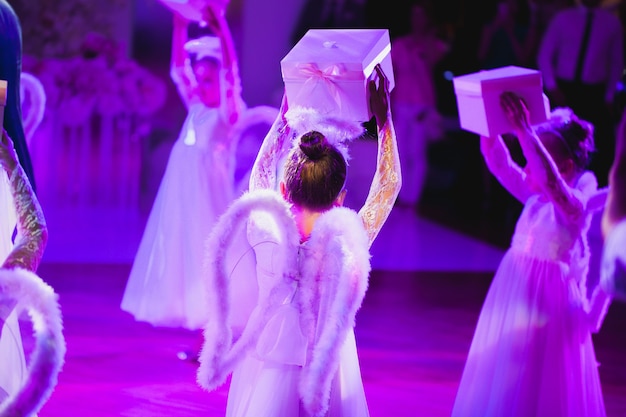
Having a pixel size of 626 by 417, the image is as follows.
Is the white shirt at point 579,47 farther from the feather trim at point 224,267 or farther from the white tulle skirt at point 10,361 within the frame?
the white tulle skirt at point 10,361

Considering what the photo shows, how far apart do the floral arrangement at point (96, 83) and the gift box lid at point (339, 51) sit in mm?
5442

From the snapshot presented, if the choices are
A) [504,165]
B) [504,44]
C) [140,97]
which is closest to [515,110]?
[504,165]

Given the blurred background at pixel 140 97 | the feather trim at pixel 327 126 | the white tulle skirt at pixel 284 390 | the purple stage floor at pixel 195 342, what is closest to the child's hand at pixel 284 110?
the feather trim at pixel 327 126

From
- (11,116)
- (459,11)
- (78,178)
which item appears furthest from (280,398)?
(459,11)

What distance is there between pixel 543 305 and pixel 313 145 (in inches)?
53.9

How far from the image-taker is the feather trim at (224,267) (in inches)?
90.9

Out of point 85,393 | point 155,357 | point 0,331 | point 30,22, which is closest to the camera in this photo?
point 0,331

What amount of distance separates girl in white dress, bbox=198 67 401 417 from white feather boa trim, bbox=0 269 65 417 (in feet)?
1.42

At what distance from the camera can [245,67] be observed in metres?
10.1

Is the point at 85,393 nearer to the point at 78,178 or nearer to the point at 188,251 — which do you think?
the point at 188,251

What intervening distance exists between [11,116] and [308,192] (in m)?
0.90

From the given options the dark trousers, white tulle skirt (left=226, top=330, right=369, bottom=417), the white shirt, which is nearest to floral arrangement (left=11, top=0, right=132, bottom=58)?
the white shirt

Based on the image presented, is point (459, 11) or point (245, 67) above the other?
point (459, 11)

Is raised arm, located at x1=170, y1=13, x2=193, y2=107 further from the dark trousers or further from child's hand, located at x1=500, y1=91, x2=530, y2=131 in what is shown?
the dark trousers
